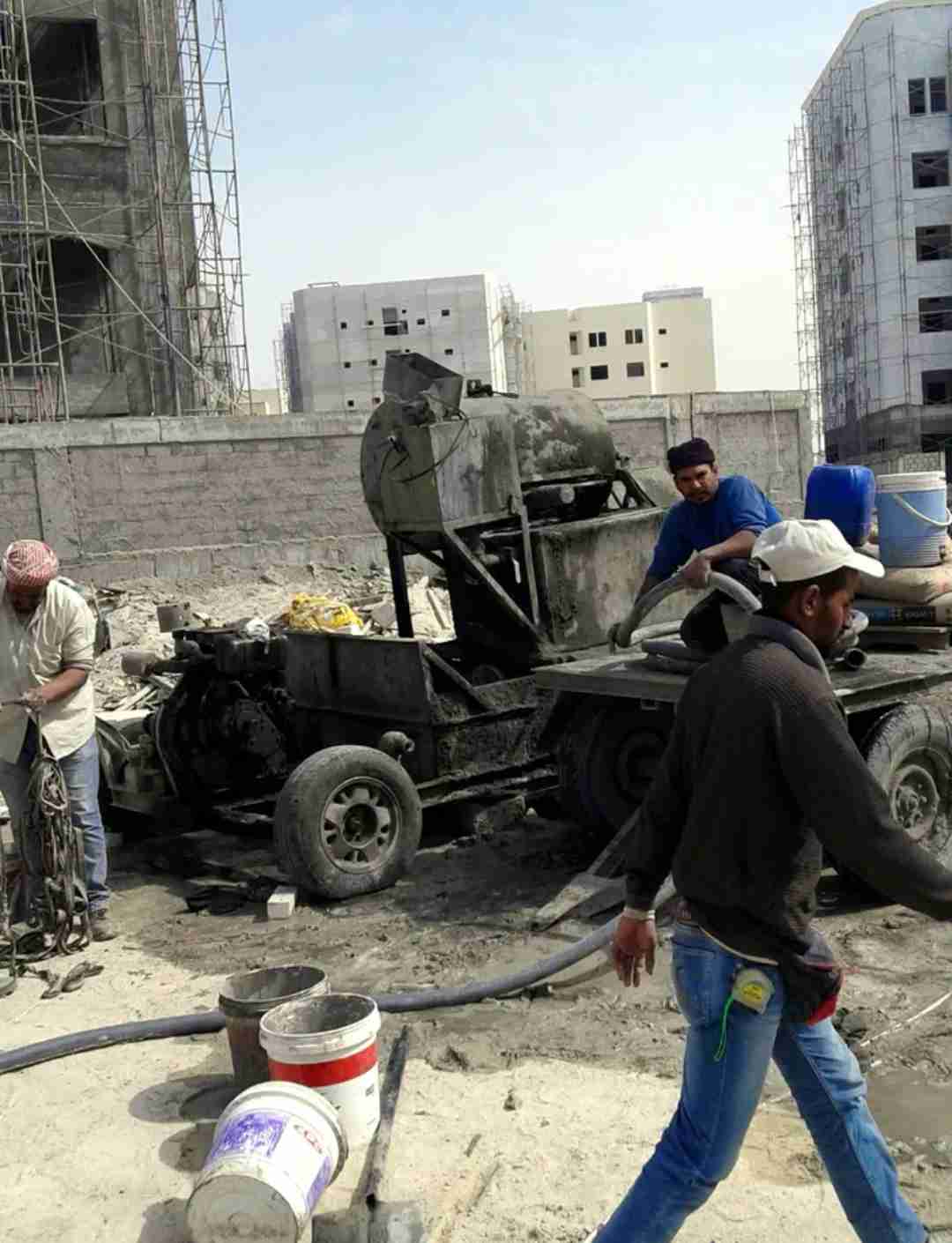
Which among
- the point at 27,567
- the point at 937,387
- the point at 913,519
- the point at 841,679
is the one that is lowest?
the point at 841,679

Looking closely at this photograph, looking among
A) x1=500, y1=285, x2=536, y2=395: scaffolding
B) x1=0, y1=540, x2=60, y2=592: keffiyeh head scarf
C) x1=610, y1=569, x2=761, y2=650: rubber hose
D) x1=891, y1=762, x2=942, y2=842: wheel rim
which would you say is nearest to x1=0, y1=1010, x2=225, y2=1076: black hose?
x1=0, y1=540, x2=60, y2=592: keffiyeh head scarf

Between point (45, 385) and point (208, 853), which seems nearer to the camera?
point (208, 853)

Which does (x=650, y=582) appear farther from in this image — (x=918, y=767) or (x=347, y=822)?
(x=347, y=822)

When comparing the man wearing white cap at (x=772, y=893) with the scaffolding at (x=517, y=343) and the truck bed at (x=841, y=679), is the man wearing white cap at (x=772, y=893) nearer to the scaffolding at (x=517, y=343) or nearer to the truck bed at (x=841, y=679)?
the truck bed at (x=841, y=679)

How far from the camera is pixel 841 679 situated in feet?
20.2

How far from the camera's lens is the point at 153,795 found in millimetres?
8297

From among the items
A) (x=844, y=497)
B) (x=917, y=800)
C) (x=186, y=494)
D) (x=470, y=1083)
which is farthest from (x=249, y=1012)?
(x=186, y=494)

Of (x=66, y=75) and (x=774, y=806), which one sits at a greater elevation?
(x=66, y=75)

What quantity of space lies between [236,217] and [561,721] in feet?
72.1

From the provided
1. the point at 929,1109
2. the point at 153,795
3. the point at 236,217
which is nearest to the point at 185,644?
the point at 153,795

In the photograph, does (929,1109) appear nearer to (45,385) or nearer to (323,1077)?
(323,1077)

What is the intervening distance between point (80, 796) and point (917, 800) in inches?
162

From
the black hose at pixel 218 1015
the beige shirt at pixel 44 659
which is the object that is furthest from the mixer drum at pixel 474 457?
the black hose at pixel 218 1015

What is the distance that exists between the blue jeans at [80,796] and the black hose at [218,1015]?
149 centimetres
